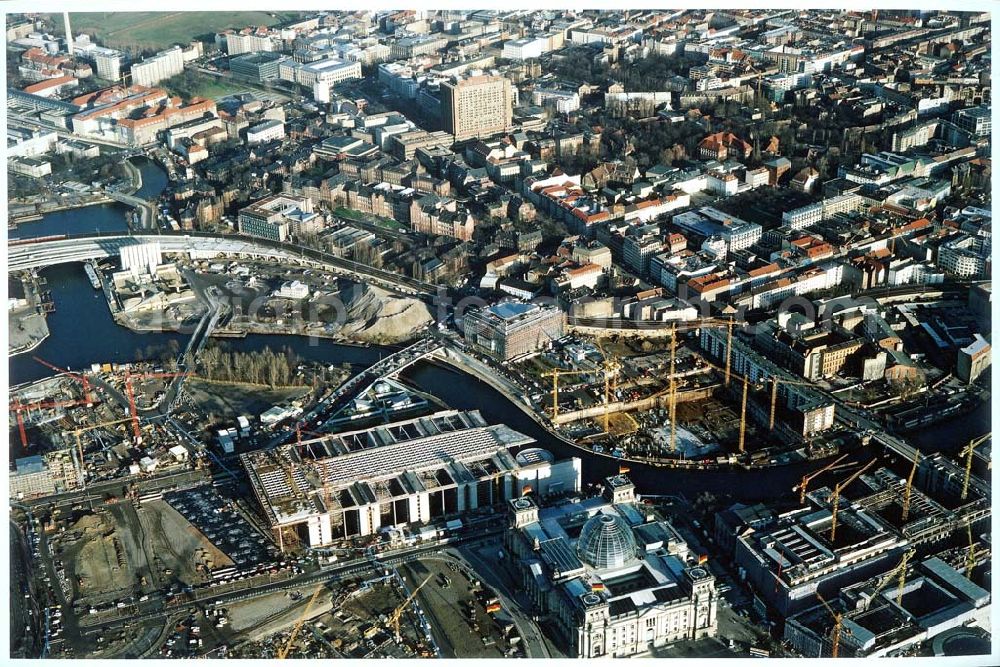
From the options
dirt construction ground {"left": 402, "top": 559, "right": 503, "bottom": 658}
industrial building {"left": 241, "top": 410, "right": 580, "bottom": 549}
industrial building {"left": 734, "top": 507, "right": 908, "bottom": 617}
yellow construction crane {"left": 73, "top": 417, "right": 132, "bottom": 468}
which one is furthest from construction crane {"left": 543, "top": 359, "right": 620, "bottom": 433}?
yellow construction crane {"left": 73, "top": 417, "right": 132, "bottom": 468}

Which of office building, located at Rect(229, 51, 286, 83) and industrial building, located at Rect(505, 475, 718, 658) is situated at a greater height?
office building, located at Rect(229, 51, 286, 83)

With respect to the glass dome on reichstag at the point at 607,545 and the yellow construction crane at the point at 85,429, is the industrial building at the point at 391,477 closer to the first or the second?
the glass dome on reichstag at the point at 607,545

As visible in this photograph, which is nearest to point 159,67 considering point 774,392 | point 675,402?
point 675,402

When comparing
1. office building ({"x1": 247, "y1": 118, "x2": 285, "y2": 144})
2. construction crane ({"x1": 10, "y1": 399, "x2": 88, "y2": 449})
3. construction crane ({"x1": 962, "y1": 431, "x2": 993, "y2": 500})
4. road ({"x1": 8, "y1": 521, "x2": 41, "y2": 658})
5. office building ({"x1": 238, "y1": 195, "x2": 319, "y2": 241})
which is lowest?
road ({"x1": 8, "y1": 521, "x2": 41, "y2": 658})

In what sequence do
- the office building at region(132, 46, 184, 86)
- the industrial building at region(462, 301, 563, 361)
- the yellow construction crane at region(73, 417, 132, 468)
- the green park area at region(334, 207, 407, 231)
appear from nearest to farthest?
the yellow construction crane at region(73, 417, 132, 468), the industrial building at region(462, 301, 563, 361), the green park area at region(334, 207, 407, 231), the office building at region(132, 46, 184, 86)

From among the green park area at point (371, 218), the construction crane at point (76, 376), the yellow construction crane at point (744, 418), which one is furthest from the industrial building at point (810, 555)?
the green park area at point (371, 218)

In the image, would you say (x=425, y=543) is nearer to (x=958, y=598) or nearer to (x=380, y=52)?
(x=958, y=598)

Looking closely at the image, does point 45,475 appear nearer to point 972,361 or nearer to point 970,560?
point 970,560

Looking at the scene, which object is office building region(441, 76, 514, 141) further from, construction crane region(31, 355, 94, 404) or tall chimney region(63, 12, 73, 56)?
construction crane region(31, 355, 94, 404)
